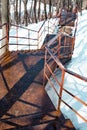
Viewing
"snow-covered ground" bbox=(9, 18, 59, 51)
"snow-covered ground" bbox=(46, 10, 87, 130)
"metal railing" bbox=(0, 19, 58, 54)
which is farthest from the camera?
"snow-covered ground" bbox=(9, 18, 59, 51)

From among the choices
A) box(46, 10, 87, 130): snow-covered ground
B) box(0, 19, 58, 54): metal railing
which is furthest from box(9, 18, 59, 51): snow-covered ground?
box(46, 10, 87, 130): snow-covered ground

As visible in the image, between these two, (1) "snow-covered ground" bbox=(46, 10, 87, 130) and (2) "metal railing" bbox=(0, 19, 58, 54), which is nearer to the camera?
(1) "snow-covered ground" bbox=(46, 10, 87, 130)

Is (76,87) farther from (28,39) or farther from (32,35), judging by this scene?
(32,35)

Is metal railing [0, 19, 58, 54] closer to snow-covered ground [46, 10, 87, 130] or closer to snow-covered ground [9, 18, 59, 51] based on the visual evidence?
snow-covered ground [9, 18, 59, 51]

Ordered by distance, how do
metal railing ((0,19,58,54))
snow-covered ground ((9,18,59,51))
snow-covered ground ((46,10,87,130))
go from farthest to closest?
snow-covered ground ((9,18,59,51)) → metal railing ((0,19,58,54)) → snow-covered ground ((46,10,87,130))

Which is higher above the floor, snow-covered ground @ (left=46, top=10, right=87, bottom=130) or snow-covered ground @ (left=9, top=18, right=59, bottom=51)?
snow-covered ground @ (left=46, top=10, right=87, bottom=130)

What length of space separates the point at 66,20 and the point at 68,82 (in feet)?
33.2

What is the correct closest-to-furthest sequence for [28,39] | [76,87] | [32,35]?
[76,87]
[28,39]
[32,35]

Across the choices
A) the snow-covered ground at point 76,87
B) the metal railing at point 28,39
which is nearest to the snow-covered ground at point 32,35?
the metal railing at point 28,39

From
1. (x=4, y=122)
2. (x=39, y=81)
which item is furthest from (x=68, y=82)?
(x=4, y=122)

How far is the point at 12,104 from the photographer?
5859 millimetres

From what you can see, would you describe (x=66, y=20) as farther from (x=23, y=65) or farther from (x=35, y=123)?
(x=35, y=123)

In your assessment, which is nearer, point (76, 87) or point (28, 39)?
point (76, 87)

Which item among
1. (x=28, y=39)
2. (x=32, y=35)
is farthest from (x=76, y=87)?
(x=32, y=35)
